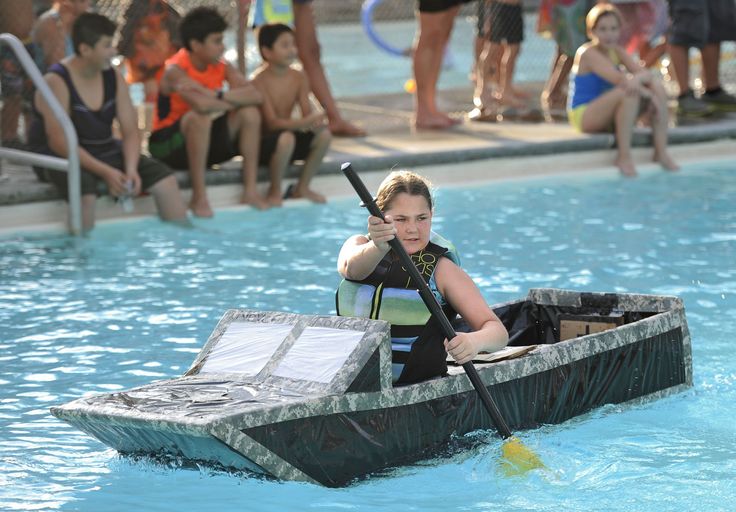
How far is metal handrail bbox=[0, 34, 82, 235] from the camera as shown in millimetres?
9195

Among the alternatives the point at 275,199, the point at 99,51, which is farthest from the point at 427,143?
the point at 99,51

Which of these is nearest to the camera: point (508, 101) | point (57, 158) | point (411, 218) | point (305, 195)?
point (411, 218)

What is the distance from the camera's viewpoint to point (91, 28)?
9266 millimetres

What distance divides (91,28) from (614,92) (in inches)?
183

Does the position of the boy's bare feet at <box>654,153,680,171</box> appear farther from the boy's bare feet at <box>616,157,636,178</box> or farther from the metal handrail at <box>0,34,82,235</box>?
the metal handrail at <box>0,34,82,235</box>

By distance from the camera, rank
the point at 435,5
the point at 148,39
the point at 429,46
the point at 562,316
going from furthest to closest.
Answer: the point at 148,39 → the point at 429,46 → the point at 435,5 → the point at 562,316

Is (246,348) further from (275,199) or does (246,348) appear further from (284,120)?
(284,120)

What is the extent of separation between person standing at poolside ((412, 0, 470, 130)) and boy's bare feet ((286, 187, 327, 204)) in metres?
2.15

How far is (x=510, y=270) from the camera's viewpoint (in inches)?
333

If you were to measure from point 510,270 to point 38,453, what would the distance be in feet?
12.6

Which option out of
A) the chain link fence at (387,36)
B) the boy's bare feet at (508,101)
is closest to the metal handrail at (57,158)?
the chain link fence at (387,36)

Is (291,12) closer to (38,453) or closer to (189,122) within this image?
(189,122)

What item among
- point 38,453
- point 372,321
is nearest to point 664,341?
point 372,321

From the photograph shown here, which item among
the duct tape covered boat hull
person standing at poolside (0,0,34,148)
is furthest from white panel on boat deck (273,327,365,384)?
person standing at poolside (0,0,34,148)
